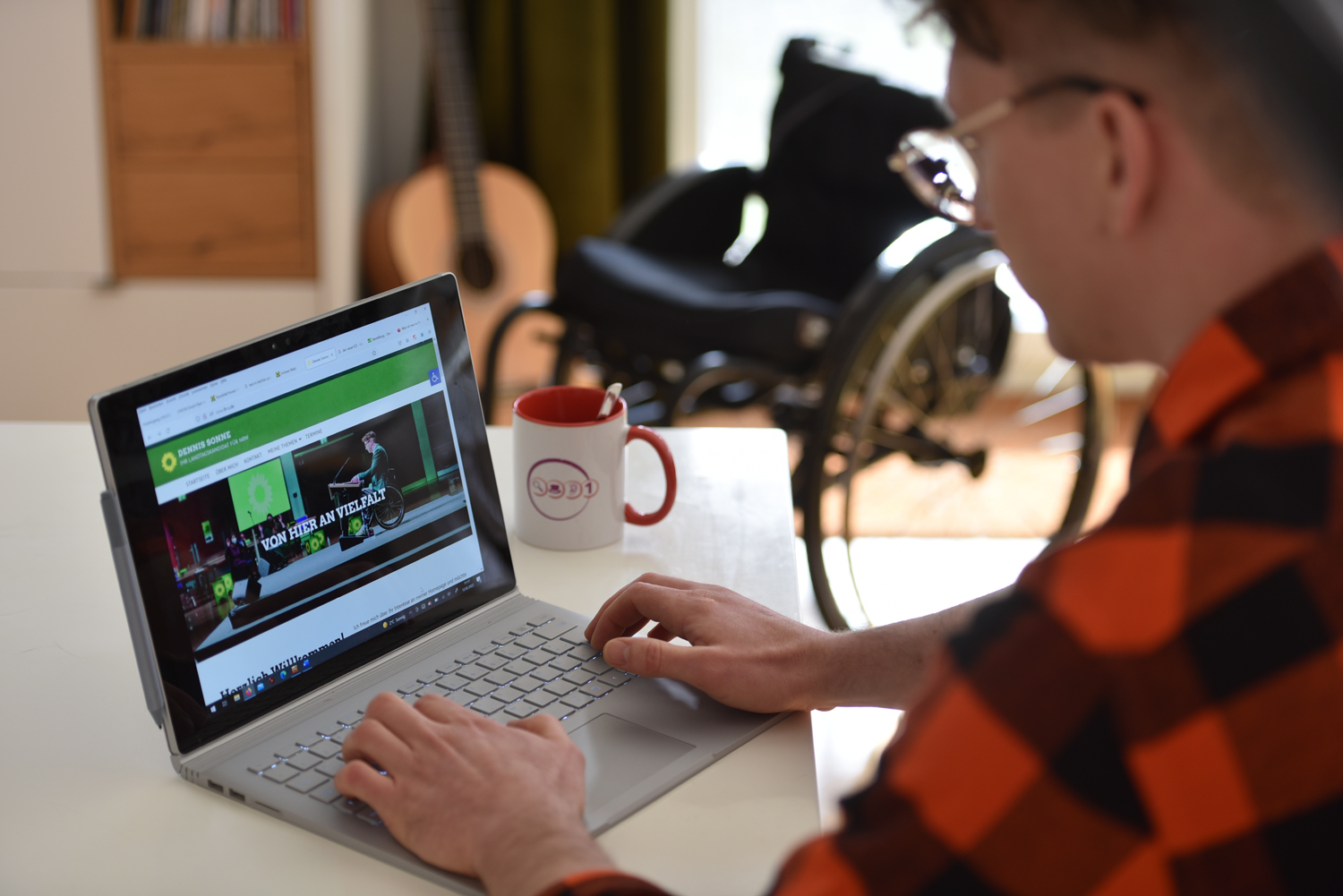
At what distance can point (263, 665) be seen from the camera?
0.74 metres

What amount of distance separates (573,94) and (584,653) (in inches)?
93.8

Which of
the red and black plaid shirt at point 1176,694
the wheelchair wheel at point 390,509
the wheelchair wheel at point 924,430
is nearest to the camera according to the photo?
the red and black plaid shirt at point 1176,694

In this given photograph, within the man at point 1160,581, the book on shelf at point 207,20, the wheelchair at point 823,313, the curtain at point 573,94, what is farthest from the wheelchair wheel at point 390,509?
the curtain at point 573,94

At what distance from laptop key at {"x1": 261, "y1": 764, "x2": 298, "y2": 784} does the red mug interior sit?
1.44ft

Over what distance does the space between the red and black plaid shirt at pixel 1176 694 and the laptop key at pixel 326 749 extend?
14.1 inches

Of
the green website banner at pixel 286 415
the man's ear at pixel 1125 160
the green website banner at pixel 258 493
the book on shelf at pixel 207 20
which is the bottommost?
the green website banner at pixel 258 493

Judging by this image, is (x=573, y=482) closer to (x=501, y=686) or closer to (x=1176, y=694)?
(x=501, y=686)

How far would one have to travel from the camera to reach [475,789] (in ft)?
2.12

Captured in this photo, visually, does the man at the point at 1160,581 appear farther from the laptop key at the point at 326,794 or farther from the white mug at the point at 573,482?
the white mug at the point at 573,482

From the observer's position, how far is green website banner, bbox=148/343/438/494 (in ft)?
2.23

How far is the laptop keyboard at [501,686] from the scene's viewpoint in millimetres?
704

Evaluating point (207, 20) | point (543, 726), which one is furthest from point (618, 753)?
point (207, 20)

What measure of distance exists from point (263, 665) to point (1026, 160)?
515mm

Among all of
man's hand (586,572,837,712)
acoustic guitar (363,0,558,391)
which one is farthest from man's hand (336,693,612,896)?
acoustic guitar (363,0,558,391)
